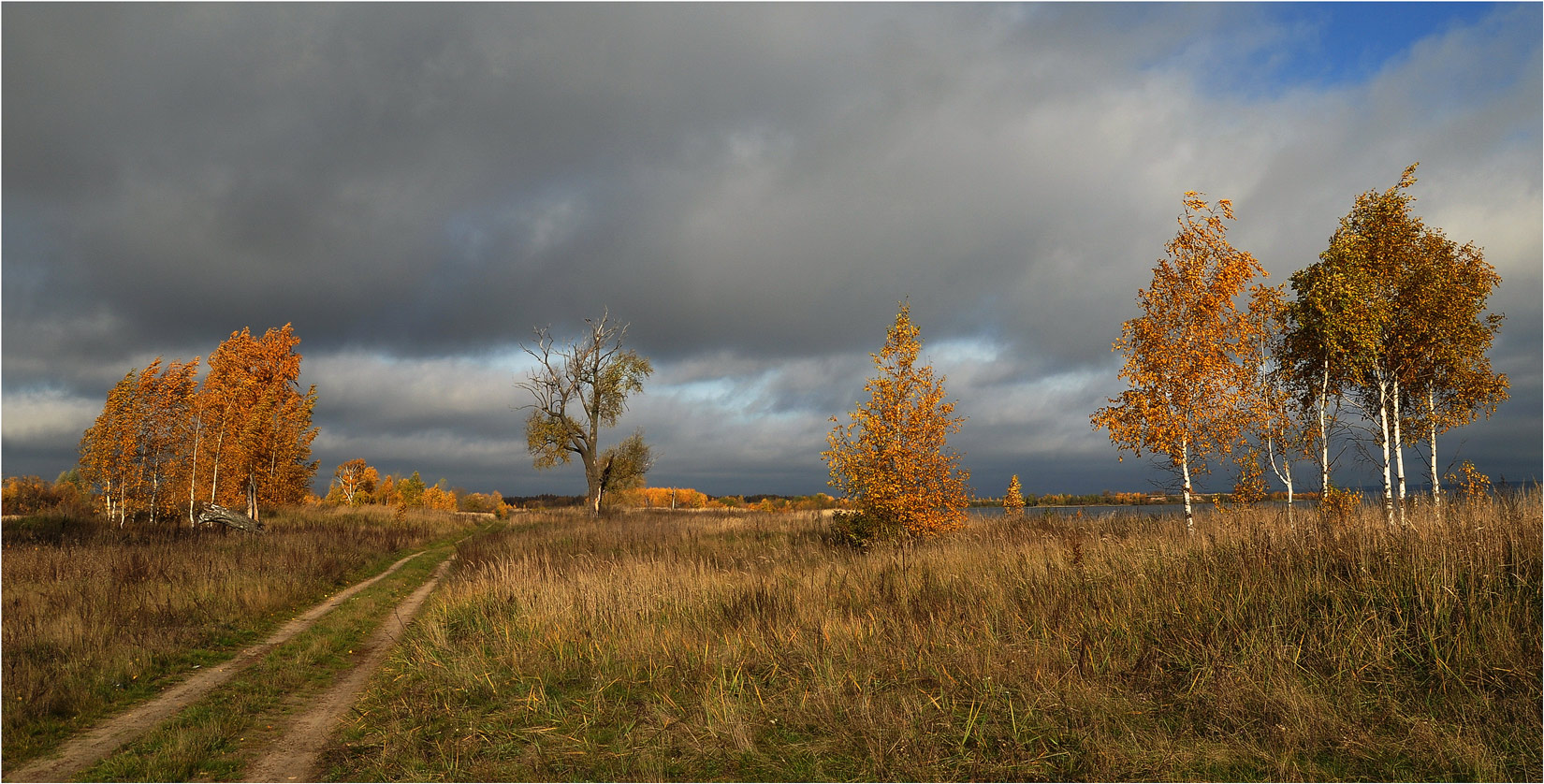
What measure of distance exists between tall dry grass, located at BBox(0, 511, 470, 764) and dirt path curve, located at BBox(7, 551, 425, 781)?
0.94 ft

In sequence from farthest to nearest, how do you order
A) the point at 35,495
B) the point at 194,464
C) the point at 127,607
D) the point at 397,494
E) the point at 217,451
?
1. the point at 397,494
2. the point at 35,495
3. the point at 217,451
4. the point at 194,464
5. the point at 127,607

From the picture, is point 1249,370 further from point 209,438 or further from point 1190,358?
point 209,438

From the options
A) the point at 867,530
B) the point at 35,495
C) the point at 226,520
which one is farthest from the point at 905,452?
the point at 35,495

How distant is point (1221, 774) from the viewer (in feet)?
16.0

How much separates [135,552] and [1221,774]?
2381 cm

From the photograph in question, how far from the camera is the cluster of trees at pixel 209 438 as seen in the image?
3094 cm

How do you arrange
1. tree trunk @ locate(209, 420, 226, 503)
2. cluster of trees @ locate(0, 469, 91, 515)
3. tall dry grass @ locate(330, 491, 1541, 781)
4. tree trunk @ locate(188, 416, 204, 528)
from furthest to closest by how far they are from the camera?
1. cluster of trees @ locate(0, 469, 91, 515)
2. tree trunk @ locate(209, 420, 226, 503)
3. tree trunk @ locate(188, 416, 204, 528)
4. tall dry grass @ locate(330, 491, 1541, 781)

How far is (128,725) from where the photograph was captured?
7922mm

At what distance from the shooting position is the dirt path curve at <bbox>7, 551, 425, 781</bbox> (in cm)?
661

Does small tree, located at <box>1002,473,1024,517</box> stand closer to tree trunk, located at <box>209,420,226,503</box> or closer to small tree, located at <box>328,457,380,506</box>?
tree trunk, located at <box>209,420,226,503</box>

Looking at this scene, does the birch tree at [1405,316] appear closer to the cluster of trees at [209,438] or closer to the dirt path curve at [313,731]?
the dirt path curve at [313,731]

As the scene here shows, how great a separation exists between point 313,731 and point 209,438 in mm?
38046

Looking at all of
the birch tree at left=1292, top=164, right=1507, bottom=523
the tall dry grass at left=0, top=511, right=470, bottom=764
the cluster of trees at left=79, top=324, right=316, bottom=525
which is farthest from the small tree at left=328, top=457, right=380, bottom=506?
the birch tree at left=1292, top=164, right=1507, bottom=523

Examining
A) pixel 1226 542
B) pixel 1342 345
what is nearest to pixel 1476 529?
pixel 1226 542
